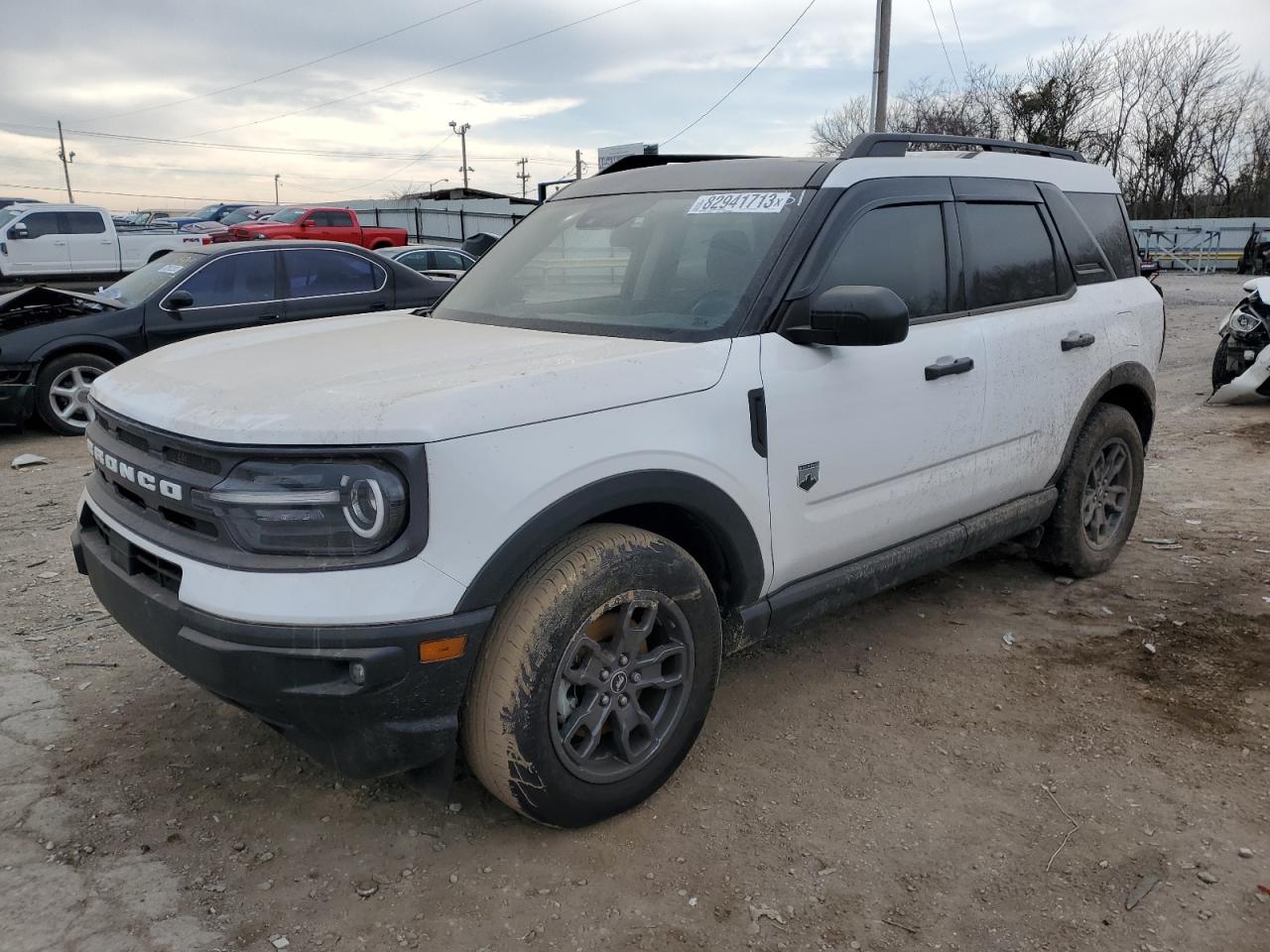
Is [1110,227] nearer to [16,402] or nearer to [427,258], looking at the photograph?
[16,402]

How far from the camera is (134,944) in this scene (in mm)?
2352

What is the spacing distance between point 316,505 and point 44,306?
25.0 ft

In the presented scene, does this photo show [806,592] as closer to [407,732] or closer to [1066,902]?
[1066,902]

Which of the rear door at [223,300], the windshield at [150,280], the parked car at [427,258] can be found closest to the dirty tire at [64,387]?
the rear door at [223,300]

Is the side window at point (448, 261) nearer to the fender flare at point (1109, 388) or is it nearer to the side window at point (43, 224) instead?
the side window at point (43, 224)

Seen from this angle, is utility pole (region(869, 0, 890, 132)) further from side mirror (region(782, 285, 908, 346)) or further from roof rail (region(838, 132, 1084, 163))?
side mirror (region(782, 285, 908, 346))

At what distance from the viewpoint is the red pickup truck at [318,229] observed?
77.4ft

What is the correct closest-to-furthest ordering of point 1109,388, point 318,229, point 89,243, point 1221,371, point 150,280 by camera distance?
point 1109,388 → point 150,280 → point 1221,371 → point 89,243 → point 318,229

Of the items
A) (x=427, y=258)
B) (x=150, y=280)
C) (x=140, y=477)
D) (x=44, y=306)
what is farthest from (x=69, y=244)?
(x=140, y=477)

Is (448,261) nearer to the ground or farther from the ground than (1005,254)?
farther from the ground

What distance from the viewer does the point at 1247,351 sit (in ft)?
30.2

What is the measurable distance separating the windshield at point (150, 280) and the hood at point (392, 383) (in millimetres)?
6172

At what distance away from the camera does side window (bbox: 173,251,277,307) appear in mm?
8719

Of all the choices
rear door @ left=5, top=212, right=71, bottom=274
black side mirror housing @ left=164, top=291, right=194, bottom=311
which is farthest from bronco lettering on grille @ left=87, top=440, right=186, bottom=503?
rear door @ left=5, top=212, right=71, bottom=274
